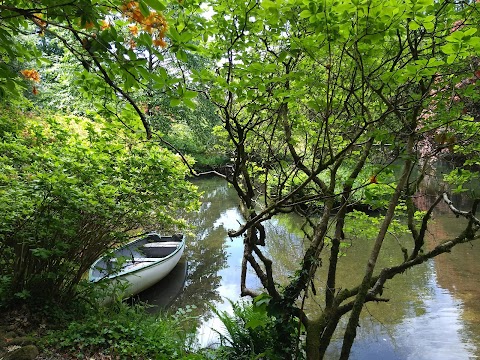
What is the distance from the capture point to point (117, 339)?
3.63m

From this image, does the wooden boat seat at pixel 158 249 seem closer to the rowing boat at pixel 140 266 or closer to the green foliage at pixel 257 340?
the rowing boat at pixel 140 266

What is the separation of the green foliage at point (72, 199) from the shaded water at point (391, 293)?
225 centimetres

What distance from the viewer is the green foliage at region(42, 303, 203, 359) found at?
3369mm

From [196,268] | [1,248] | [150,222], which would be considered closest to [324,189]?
[150,222]

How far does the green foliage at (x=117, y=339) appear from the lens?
3369 millimetres

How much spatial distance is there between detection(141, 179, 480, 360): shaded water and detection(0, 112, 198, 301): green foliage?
225 centimetres

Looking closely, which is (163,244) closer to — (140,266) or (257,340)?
(140,266)

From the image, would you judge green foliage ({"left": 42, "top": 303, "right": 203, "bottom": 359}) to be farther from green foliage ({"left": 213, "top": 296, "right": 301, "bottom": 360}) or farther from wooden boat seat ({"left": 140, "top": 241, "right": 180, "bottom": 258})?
wooden boat seat ({"left": 140, "top": 241, "right": 180, "bottom": 258})

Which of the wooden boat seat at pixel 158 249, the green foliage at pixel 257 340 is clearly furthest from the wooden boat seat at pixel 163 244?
the green foliage at pixel 257 340

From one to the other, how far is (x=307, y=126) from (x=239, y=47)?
1262mm

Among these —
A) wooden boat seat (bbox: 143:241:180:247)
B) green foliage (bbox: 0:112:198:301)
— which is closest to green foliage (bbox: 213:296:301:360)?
green foliage (bbox: 0:112:198:301)

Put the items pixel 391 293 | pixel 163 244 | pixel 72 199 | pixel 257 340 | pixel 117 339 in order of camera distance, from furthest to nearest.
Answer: pixel 163 244, pixel 391 293, pixel 257 340, pixel 117 339, pixel 72 199

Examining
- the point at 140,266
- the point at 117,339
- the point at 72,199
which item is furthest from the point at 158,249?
the point at 72,199

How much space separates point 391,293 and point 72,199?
19.4 ft
